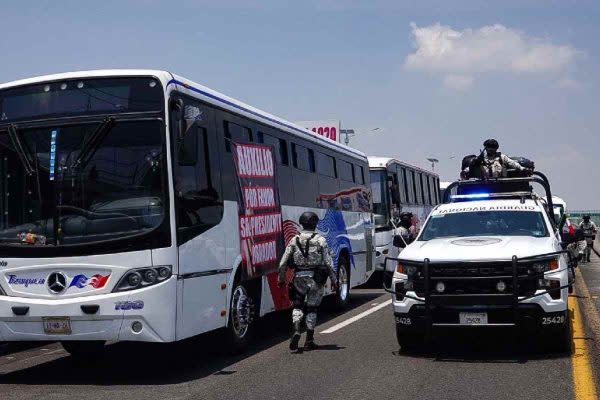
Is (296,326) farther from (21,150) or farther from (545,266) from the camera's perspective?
(21,150)

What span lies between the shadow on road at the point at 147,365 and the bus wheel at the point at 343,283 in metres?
2.94

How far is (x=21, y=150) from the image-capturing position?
8.78 meters

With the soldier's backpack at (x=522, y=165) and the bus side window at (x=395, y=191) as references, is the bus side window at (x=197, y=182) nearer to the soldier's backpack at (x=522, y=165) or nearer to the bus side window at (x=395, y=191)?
the soldier's backpack at (x=522, y=165)

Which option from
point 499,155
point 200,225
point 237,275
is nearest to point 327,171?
point 499,155

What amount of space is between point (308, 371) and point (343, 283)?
23.2 feet

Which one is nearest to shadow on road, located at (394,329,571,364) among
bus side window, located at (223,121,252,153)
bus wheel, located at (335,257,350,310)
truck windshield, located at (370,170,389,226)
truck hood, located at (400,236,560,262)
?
truck hood, located at (400,236,560,262)

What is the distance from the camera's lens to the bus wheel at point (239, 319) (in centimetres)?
1000

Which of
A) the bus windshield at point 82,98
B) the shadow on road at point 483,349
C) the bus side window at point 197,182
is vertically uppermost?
the bus windshield at point 82,98

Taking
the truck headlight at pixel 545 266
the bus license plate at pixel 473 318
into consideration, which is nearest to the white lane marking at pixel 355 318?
the bus license plate at pixel 473 318

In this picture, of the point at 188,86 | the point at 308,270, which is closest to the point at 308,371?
the point at 308,270

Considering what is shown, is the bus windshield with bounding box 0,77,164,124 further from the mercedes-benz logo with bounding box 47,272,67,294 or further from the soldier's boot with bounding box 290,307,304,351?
the soldier's boot with bounding box 290,307,304,351

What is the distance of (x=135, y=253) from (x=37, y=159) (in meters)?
1.56

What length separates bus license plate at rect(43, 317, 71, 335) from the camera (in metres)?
8.27

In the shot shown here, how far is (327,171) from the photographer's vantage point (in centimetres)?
1553
